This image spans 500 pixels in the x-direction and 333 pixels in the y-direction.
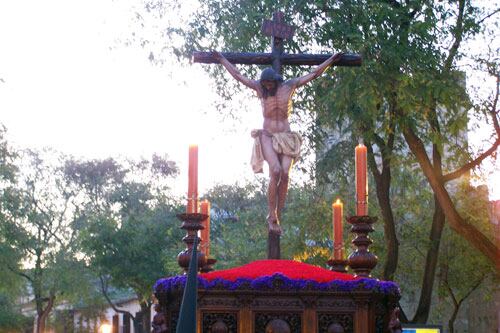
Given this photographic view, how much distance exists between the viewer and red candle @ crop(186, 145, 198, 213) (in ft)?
25.7

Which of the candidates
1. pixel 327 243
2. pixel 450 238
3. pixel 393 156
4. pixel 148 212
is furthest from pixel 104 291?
pixel 393 156

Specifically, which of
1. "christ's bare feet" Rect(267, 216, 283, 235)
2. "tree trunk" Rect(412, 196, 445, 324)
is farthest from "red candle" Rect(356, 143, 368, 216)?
"tree trunk" Rect(412, 196, 445, 324)

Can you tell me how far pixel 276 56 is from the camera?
30.2ft

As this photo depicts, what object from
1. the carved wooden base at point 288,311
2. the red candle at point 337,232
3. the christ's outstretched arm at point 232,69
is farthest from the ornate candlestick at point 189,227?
the red candle at point 337,232

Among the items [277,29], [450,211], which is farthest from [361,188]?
[450,211]

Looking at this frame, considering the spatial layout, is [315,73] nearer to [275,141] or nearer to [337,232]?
[275,141]

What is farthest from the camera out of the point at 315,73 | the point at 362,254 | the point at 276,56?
the point at 276,56

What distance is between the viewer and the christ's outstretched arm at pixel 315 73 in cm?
879

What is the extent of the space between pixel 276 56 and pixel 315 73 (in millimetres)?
426

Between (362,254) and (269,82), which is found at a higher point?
(269,82)

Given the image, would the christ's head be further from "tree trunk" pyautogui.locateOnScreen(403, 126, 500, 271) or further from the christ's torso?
"tree trunk" pyautogui.locateOnScreen(403, 126, 500, 271)

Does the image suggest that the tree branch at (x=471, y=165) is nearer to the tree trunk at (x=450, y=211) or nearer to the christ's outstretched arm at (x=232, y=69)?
the tree trunk at (x=450, y=211)

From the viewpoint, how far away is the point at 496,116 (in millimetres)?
18734

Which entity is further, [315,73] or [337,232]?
[337,232]
